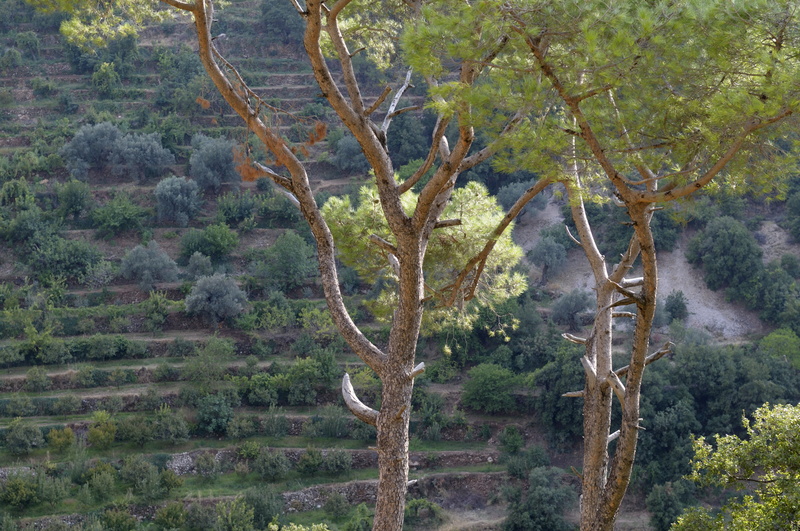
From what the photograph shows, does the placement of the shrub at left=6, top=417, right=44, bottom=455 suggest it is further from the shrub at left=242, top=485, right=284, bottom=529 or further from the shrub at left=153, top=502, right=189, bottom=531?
the shrub at left=242, top=485, right=284, bottom=529

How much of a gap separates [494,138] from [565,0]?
833 mm

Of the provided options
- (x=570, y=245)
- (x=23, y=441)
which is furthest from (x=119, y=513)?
(x=570, y=245)

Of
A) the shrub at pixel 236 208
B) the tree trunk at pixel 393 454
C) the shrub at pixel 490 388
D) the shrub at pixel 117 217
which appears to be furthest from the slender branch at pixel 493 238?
the shrub at pixel 117 217

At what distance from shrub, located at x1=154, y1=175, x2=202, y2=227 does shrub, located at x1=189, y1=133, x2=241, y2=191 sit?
1.92ft

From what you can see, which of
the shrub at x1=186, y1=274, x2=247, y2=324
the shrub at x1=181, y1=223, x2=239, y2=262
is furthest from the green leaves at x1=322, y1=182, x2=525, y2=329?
the shrub at x1=181, y1=223, x2=239, y2=262

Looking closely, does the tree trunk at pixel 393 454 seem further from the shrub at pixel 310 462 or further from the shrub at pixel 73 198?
the shrub at pixel 73 198

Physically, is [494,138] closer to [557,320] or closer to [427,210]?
[427,210]

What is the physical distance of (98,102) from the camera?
2147 centimetres

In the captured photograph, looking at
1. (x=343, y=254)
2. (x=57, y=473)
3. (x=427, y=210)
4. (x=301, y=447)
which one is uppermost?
(x=427, y=210)

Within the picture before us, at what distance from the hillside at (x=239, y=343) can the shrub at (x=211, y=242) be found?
7cm

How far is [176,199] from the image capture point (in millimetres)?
18594

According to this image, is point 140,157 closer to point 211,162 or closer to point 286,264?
point 211,162

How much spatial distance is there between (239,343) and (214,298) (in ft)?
3.94

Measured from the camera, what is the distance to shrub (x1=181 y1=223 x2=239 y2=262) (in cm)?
1786
